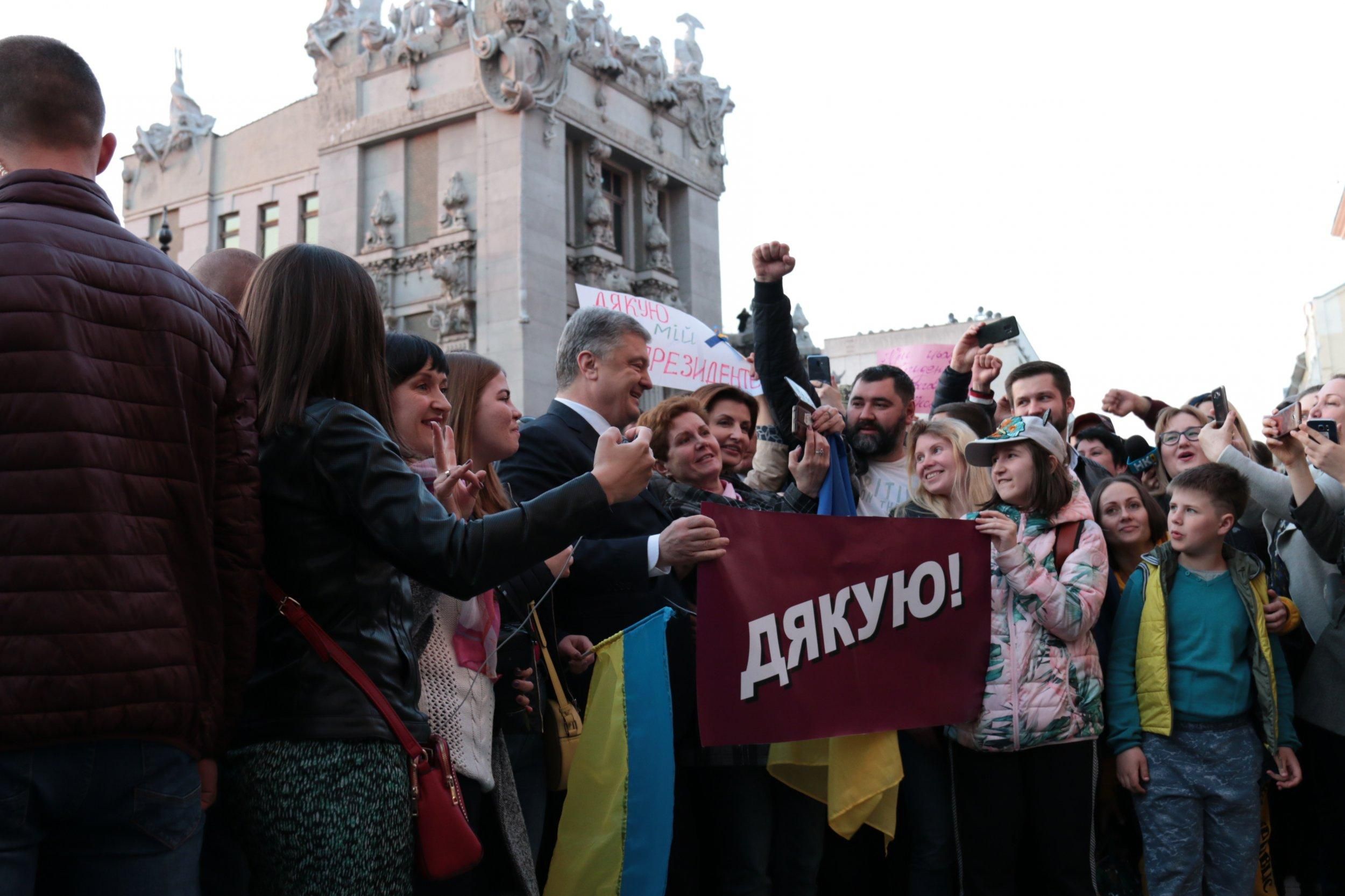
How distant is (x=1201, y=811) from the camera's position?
452 centimetres

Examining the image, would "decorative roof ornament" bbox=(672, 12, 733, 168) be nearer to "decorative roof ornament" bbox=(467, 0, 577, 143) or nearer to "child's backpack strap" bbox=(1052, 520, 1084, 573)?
"decorative roof ornament" bbox=(467, 0, 577, 143)

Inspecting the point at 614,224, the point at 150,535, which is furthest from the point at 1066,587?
the point at 614,224

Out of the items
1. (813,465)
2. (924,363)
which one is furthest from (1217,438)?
(924,363)

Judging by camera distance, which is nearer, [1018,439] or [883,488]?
[1018,439]

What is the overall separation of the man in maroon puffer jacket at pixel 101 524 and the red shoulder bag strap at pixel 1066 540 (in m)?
3.33

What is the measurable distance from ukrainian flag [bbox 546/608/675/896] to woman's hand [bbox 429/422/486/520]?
92 cm

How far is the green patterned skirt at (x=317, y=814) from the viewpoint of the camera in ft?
7.50

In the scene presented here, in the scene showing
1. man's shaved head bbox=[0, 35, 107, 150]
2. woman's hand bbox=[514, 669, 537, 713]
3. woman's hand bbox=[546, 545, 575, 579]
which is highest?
man's shaved head bbox=[0, 35, 107, 150]

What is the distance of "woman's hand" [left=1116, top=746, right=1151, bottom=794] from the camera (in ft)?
14.9

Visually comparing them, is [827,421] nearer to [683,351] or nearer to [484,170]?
[683,351]

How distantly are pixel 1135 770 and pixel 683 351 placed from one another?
5950 mm

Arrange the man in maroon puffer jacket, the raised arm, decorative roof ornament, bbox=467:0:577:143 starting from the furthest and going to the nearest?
decorative roof ornament, bbox=467:0:577:143 → the raised arm → the man in maroon puffer jacket

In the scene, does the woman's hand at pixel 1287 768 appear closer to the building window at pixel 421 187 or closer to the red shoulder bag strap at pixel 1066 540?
the red shoulder bag strap at pixel 1066 540

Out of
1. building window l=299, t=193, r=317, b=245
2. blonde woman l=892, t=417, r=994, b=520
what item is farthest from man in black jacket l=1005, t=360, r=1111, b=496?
building window l=299, t=193, r=317, b=245
